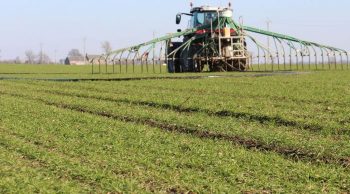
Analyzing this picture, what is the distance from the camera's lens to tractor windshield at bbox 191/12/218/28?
42000 mm

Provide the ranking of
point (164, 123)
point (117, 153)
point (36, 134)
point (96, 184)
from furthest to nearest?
point (164, 123) < point (36, 134) < point (117, 153) < point (96, 184)

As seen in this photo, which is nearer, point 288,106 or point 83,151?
point 83,151

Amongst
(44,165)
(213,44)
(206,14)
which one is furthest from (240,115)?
(206,14)

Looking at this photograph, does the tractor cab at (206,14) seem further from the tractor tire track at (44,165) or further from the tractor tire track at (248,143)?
the tractor tire track at (44,165)

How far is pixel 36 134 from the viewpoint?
1046 centimetres

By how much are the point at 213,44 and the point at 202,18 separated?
8.31 ft

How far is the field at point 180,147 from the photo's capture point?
21.9 ft

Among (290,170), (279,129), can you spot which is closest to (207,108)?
(279,129)

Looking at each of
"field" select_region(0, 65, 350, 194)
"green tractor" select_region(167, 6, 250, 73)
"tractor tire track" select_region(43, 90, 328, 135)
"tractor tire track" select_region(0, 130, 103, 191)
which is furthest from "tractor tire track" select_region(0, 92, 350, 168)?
"green tractor" select_region(167, 6, 250, 73)

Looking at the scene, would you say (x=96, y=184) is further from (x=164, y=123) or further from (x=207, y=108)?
(x=207, y=108)

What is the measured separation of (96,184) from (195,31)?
118 ft

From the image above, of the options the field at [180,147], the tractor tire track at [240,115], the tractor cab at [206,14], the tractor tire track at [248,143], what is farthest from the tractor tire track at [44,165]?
the tractor cab at [206,14]

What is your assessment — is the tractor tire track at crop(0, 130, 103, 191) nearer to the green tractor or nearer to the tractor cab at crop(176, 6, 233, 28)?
the green tractor

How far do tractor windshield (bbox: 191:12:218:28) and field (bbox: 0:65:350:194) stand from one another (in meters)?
26.3
